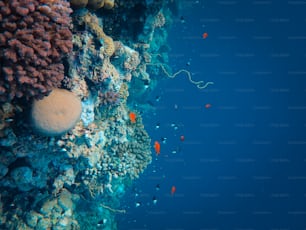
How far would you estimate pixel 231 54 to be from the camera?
3506 centimetres

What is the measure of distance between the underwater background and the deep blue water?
192 mm

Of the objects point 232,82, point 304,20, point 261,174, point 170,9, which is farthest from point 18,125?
point 232,82

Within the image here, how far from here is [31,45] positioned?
10.5ft

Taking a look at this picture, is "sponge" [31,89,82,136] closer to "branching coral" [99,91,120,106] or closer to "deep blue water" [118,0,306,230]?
"branching coral" [99,91,120,106]

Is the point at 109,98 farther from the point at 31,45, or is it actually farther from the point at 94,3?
the point at 31,45

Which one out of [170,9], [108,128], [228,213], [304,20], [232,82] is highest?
[232,82]

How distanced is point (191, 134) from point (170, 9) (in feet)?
114

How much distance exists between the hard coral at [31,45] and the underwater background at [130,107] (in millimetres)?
13

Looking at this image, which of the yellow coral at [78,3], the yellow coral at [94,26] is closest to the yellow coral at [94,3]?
the yellow coral at [94,26]

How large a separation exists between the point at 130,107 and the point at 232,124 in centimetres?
4722

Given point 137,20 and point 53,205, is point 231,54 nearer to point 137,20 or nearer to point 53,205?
point 137,20

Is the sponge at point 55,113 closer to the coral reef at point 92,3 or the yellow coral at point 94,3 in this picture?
the coral reef at point 92,3

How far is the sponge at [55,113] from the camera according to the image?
366 centimetres

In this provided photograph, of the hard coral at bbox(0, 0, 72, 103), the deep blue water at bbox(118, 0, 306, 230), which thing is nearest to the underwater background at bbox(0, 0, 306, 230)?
the hard coral at bbox(0, 0, 72, 103)
